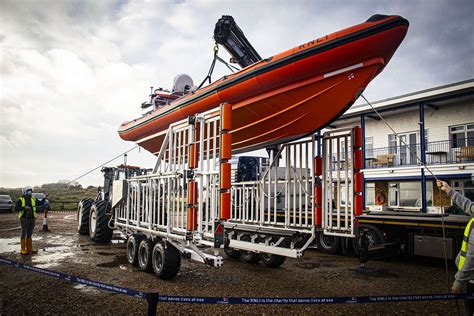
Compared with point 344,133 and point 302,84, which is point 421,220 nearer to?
point 344,133

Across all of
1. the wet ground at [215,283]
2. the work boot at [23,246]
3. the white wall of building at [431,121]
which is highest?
the white wall of building at [431,121]

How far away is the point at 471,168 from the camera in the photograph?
15.4 m

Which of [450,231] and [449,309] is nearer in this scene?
[449,309]

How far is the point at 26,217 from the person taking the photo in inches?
321

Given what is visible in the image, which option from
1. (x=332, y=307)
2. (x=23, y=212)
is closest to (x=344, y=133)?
(x=332, y=307)

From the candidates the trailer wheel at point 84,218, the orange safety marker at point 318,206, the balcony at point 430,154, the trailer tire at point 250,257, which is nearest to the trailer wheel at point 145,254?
the trailer tire at point 250,257

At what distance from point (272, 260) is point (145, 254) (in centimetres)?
252

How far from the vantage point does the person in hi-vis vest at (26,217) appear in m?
7.99

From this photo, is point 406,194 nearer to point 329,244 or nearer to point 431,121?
point 431,121

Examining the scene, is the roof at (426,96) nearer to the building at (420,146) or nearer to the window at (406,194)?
the building at (420,146)

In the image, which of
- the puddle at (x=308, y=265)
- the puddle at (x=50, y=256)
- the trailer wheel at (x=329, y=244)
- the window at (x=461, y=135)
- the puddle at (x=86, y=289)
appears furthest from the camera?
the window at (x=461, y=135)

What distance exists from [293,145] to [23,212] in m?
6.38

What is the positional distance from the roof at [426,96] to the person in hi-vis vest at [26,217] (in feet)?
51.9

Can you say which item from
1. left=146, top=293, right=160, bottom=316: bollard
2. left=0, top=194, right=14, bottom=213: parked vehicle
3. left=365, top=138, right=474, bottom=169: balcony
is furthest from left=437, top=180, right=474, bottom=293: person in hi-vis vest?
left=0, top=194, right=14, bottom=213: parked vehicle
